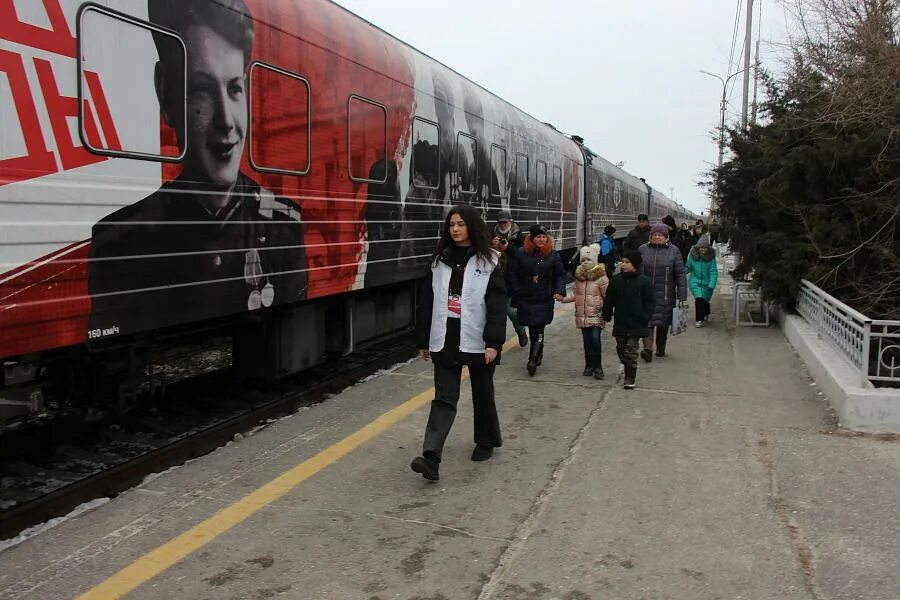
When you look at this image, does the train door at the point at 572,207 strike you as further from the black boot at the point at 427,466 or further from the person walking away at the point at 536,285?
the black boot at the point at 427,466

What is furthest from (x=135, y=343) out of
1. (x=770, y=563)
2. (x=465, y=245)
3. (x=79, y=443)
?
(x=770, y=563)

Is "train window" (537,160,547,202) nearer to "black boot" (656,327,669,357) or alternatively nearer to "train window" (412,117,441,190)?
"train window" (412,117,441,190)

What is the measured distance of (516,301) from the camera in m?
7.50

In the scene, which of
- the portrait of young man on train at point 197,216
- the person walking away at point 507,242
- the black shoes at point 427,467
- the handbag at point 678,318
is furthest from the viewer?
the handbag at point 678,318

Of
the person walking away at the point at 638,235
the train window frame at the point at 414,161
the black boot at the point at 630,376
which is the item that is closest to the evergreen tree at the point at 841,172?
the person walking away at the point at 638,235

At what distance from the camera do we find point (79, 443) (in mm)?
5070

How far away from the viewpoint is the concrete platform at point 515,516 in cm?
312

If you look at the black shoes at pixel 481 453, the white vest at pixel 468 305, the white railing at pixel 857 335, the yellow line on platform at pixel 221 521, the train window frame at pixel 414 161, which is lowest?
the yellow line on platform at pixel 221 521

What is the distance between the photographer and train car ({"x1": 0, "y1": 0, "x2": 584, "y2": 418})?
3535 mm

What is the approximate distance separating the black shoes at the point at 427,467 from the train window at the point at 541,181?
952cm

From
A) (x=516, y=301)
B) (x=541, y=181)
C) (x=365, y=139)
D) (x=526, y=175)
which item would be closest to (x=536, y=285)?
(x=516, y=301)

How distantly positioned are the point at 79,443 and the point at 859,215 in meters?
8.24

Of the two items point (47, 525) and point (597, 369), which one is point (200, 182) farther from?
point (597, 369)

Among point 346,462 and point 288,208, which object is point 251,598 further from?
point 288,208
